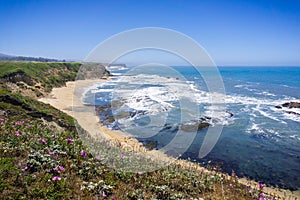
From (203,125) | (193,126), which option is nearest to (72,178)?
(193,126)

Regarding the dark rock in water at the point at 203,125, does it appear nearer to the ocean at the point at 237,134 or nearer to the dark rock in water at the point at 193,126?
the dark rock in water at the point at 193,126

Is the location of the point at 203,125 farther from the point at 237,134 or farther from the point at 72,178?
the point at 72,178

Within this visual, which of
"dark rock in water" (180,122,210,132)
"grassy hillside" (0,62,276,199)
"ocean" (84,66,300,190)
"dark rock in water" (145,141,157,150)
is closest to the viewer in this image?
"grassy hillside" (0,62,276,199)

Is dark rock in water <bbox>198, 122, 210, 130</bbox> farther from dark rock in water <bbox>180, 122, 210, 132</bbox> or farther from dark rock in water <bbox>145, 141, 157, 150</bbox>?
dark rock in water <bbox>145, 141, 157, 150</bbox>

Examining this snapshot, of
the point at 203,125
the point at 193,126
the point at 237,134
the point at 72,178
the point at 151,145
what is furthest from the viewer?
the point at 203,125

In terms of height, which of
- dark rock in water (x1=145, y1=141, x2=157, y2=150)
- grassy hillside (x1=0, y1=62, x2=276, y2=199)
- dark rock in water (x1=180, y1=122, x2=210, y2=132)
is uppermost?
grassy hillside (x1=0, y1=62, x2=276, y2=199)

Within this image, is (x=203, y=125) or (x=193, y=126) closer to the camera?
(x=193, y=126)

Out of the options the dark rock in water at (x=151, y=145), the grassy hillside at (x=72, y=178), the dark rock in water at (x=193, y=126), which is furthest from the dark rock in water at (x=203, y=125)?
the grassy hillside at (x=72, y=178)

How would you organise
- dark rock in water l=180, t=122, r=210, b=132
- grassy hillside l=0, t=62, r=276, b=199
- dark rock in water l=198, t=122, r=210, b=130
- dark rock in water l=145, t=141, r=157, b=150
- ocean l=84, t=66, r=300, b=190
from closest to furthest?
grassy hillside l=0, t=62, r=276, b=199, ocean l=84, t=66, r=300, b=190, dark rock in water l=145, t=141, r=157, b=150, dark rock in water l=180, t=122, r=210, b=132, dark rock in water l=198, t=122, r=210, b=130

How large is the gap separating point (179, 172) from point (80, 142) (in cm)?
354

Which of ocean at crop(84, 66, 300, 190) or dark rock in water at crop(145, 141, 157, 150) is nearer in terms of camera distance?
ocean at crop(84, 66, 300, 190)

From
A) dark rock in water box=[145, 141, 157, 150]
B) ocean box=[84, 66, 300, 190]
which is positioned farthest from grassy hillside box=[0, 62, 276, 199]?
dark rock in water box=[145, 141, 157, 150]

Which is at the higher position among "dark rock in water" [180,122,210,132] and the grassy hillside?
the grassy hillside

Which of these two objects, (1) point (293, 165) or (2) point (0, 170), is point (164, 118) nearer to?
(1) point (293, 165)
